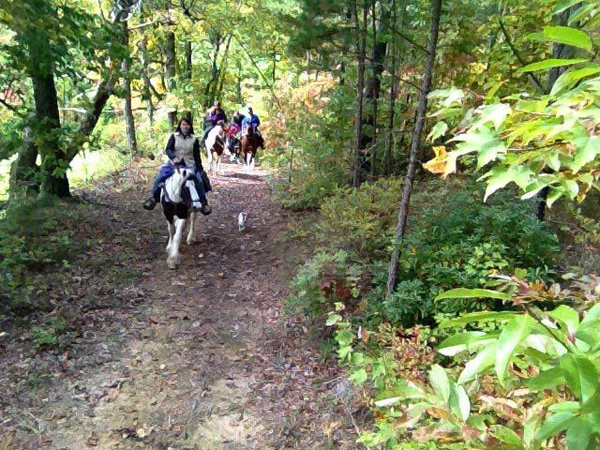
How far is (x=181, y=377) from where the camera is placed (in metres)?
5.22

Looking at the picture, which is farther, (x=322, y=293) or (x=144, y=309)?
(x=144, y=309)

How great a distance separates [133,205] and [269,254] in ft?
14.5

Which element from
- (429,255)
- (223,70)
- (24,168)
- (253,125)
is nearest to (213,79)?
(223,70)

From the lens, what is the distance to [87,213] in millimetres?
9234

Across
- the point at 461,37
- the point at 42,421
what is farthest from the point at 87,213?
the point at 461,37

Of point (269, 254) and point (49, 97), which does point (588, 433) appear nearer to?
point (269, 254)

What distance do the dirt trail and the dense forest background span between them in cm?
49

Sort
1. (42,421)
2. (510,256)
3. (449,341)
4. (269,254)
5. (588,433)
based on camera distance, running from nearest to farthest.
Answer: (588,433) < (449,341) < (42,421) < (510,256) < (269,254)

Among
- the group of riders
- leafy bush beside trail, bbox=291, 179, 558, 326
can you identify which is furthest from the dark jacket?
leafy bush beside trail, bbox=291, 179, 558, 326

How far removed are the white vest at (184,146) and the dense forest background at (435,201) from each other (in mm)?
1283

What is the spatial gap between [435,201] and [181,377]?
4.09m

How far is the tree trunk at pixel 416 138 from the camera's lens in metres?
4.81

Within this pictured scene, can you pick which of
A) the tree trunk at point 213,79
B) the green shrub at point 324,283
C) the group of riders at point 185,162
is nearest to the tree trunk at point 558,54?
the green shrub at point 324,283

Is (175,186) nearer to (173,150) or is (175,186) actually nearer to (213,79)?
(173,150)
